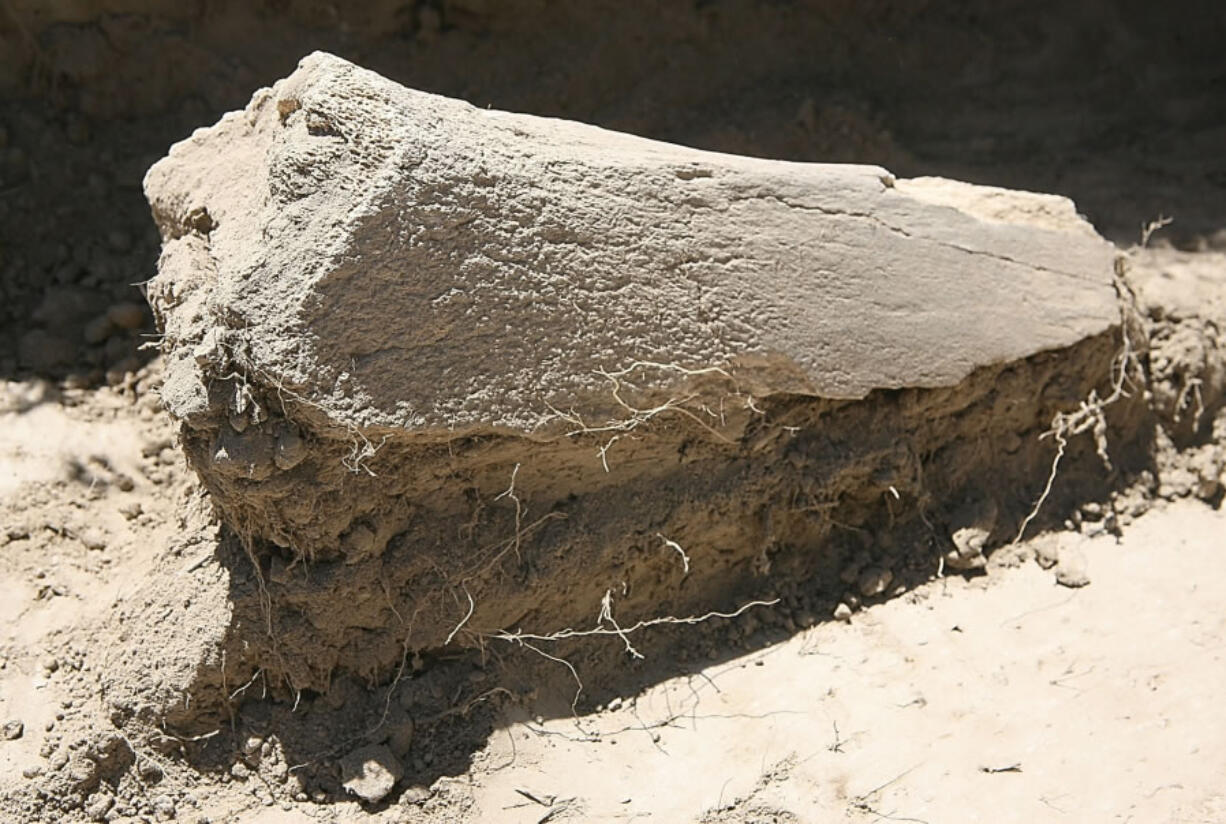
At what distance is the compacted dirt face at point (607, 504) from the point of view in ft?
8.91

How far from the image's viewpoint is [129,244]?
14.0 ft

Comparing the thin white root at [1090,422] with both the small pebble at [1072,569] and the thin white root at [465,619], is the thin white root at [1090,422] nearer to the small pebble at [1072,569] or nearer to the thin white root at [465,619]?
the small pebble at [1072,569]

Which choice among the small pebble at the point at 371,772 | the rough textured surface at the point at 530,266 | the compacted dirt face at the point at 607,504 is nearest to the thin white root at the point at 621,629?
the compacted dirt face at the point at 607,504

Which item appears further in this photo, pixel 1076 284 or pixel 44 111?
pixel 44 111

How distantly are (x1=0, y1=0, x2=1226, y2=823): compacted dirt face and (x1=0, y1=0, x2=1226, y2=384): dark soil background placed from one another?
69cm

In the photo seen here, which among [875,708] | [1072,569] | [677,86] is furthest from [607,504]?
[677,86]

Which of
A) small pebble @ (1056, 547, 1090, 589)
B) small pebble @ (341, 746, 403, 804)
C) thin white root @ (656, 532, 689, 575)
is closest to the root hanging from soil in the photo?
small pebble @ (1056, 547, 1090, 589)

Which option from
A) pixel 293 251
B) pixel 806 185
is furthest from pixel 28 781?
pixel 806 185

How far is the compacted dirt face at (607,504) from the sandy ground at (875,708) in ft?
0.03

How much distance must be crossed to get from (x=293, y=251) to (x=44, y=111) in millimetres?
2317

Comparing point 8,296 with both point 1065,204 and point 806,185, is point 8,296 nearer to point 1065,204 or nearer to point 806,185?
point 806,185

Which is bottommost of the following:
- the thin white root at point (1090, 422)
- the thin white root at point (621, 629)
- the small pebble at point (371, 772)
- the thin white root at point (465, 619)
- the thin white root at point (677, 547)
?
the small pebble at point (371, 772)

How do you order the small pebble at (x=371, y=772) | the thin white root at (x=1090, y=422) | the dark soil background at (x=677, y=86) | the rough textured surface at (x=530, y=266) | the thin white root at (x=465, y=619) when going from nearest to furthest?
the rough textured surface at (x=530, y=266)
the small pebble at (x=371, y=772)
the thin white root at (x=465, y=619)
the thin white root at (x=1090, y=422)
the dark soil background at (x=677, y=86)

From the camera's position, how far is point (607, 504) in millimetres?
3076
